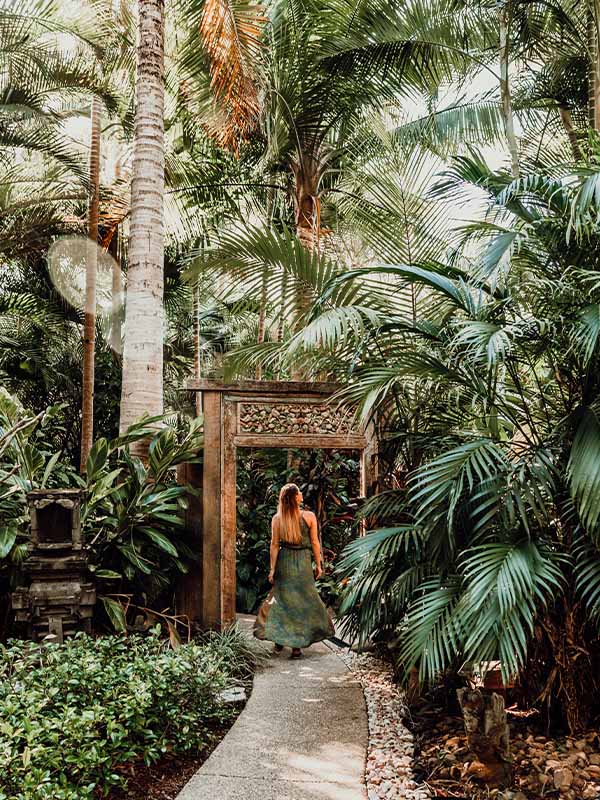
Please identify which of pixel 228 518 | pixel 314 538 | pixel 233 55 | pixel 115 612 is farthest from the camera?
pixel 233 55

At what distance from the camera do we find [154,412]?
21.0 ft

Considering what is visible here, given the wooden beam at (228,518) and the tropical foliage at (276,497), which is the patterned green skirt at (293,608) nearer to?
the wooden beam at (228,518)

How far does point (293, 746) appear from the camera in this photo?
3.91 meters

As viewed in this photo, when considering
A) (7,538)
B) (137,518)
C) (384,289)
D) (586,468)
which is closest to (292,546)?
(137,518)

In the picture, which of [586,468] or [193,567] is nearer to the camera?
[586,468]

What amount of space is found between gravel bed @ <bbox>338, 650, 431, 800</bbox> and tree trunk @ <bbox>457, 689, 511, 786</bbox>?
292 millimetres

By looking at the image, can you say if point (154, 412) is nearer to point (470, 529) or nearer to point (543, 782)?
point (470, 529)

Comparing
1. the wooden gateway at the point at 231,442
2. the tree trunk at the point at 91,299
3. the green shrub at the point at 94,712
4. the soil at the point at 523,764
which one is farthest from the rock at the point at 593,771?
the tree trunk at the point at 91,299

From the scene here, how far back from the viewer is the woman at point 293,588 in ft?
20.1

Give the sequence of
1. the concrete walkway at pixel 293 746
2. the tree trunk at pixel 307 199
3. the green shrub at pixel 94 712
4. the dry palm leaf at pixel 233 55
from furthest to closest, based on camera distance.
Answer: the tree trunk at pixel 307 199, the dry palm leaf at pixel 233 55, the concrete walkway at pixel 293 746, the green shrub at pixel 94 712

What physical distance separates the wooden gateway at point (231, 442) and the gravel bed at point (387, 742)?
1.37 meters

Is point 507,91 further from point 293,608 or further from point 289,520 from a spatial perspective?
point 293,608

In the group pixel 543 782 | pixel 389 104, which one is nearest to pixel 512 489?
pixel 543 782

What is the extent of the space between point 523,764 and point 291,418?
3.40m
